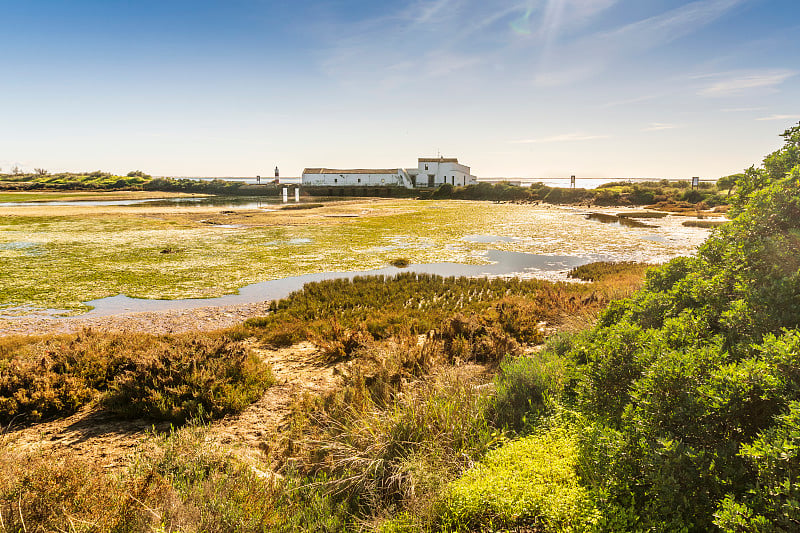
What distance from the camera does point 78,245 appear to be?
826 inches

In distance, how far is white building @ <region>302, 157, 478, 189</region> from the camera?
89.4 metres

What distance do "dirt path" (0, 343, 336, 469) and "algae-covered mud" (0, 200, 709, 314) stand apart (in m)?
7.74

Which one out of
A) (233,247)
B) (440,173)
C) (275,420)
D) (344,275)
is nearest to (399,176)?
(440,173)

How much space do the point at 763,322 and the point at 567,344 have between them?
11.7ft

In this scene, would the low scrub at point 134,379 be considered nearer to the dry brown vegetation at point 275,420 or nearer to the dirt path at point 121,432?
the dry brown vegetation at point 275,420

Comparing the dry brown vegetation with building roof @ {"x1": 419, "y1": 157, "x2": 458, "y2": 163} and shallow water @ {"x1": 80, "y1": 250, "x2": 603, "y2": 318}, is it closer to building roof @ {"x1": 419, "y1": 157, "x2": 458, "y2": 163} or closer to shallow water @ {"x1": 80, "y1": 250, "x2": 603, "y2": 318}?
shallow water @ {"x1": 80, "y1": 250, "x2": 603, "y2": 318}

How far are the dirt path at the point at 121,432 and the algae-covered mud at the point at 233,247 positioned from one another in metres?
7.74

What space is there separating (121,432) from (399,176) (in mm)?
87261

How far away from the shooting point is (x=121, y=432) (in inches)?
203

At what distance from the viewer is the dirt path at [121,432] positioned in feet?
15.3

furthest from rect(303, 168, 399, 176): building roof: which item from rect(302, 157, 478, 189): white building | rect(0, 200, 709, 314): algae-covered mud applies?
rect(0, 200, 709, 314): algae-covered mud

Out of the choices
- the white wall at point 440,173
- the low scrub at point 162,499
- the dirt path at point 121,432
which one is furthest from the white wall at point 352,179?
the low scrub at point 162,499

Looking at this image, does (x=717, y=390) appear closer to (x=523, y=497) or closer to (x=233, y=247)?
(x=523, y=497)

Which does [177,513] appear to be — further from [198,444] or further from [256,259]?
[256,259]
